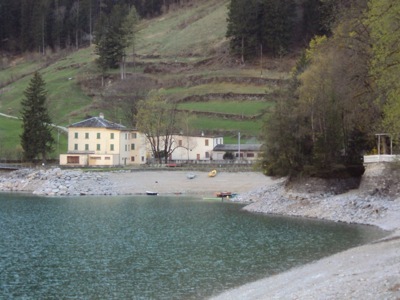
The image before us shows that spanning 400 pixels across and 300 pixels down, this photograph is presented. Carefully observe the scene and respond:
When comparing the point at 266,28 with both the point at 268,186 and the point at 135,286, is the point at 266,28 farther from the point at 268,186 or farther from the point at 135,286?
the point at 135,286

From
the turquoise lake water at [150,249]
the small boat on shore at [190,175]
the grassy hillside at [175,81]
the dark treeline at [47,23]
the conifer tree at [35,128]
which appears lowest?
the turquoise lake water at [150,249]

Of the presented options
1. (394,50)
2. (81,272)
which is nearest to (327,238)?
(394,50)

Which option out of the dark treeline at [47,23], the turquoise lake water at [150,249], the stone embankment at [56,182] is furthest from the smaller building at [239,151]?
the dark treeline at [47,23]

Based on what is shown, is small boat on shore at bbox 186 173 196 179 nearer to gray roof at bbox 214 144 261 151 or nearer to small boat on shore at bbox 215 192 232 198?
small boat on shore at bbox 215 192 232 198

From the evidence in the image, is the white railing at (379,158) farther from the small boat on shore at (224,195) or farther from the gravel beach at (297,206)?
the small boat on shore at (224,195)

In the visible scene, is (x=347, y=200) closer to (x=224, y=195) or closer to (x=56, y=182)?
(x=224, y=195)

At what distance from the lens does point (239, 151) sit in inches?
3374

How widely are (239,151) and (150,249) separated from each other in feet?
180

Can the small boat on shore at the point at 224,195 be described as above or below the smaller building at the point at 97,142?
below

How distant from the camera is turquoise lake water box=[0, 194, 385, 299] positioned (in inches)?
907

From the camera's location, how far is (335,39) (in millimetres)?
49781

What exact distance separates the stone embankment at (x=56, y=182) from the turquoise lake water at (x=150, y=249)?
1777cm

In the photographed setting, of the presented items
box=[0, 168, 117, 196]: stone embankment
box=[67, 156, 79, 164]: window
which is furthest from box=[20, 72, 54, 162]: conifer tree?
box=[0, 168, 117, 196]: stone embankment

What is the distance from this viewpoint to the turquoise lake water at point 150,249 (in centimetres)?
2305
